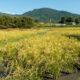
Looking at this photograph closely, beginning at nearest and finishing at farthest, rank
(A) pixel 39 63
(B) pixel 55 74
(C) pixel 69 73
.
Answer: (B) pixel 55 74
(A) pixel 39 63
(C) pixel 69 73

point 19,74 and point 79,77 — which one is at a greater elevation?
point 19,74

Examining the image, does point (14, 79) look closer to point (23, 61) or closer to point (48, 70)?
point (48, 70)

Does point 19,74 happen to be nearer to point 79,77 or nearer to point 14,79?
A: point 14,79

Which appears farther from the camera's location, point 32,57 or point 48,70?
point 32,57

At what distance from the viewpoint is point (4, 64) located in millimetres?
6656

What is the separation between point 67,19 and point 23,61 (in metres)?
129

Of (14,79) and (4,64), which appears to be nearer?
(14,79)

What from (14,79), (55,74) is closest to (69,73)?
(55,74)

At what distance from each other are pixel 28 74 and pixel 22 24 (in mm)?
59774

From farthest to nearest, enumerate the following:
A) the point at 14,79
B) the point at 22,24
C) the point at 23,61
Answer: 1. the point at 22,24
2. the point at 23,61
3. the point at 14,79

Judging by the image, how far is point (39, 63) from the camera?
546 centimetres

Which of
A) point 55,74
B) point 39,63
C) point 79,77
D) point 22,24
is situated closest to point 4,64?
point 39,63

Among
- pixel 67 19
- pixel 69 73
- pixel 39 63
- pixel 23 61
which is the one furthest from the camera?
pixel 67 19

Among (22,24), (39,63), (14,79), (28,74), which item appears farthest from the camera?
(22,24)
